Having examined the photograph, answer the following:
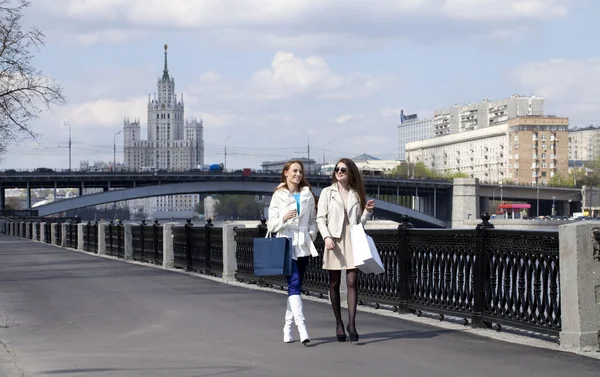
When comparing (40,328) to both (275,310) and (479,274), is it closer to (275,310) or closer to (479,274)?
(275,310)

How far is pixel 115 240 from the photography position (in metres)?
34.4

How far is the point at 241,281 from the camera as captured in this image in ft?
64.6

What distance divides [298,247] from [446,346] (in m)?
1.63

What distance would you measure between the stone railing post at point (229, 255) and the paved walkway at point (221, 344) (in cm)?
343

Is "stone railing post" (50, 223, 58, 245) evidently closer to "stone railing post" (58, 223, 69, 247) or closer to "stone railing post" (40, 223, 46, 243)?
"stone railing post" (40, 223, 46, 243)

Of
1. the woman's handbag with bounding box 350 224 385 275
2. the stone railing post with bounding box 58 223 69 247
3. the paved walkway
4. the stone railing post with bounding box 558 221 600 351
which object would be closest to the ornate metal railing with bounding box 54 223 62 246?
the stone railing post with bounding box 58 223 69 247

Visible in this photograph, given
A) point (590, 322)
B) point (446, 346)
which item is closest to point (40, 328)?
point (446, 346)

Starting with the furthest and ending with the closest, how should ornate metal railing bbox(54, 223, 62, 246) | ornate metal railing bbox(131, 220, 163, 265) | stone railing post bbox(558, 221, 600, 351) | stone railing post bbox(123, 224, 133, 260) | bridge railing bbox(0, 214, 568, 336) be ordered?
1. ornate metal railing bbox(54, 223, 62, 246)
2. stone railing post bbox(123, 224, 133, 260)
3. ornate metal railing bbox(131, 220, 163, 265)
4. bridge railing bbox(0, 214, 568, 336)
5. stone railing post bbox(558, 221, 600, 351)

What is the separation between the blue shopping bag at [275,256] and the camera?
9742 millimetres

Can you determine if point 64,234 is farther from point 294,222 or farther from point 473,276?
point 294,222

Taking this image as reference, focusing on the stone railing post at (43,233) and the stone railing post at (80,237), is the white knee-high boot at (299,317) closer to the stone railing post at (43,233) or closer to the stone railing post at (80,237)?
the stone railing post at (80,237)

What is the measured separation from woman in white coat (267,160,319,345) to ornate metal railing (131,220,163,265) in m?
17.2

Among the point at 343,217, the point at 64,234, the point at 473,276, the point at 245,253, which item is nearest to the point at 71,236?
the point at 64,234

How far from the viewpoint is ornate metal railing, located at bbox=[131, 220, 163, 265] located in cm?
2717
